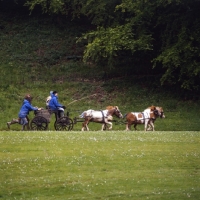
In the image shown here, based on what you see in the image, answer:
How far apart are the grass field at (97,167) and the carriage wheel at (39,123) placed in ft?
16.8

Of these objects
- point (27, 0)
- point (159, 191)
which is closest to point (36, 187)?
point (159, 191)

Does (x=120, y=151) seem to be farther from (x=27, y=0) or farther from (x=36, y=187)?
(x=27, y=0)

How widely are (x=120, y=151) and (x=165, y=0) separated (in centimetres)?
1883

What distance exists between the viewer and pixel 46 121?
1201 inches

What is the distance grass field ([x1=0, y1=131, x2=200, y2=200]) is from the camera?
54.3 ft

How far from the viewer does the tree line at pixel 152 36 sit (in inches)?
1519

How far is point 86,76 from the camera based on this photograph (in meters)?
43.7

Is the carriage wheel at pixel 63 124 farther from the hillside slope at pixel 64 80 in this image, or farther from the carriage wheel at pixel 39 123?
the hillside slope at pixel 64 80

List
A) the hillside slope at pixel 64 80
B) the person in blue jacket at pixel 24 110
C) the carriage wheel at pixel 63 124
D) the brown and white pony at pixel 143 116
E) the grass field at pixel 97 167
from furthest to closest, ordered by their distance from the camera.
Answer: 1. the hillside slope at pixel 64 80
2. the brown and white pony at pixel 143 116
3. the carriage wheel at pixel 63 124
4. the person in blue jacket at pixel 24 110
5. the grass field at pixel 97 167

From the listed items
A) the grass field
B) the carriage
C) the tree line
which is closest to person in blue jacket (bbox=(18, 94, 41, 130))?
the carriage

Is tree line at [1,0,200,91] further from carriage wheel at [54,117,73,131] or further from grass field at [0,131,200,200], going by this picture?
grass field at [0,131,200,200]

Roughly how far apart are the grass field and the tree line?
14.1m

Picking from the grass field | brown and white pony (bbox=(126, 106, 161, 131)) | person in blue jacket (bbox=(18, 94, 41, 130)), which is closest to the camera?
the grass field

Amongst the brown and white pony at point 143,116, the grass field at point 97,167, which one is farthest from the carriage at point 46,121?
the grass field at point 97,167
